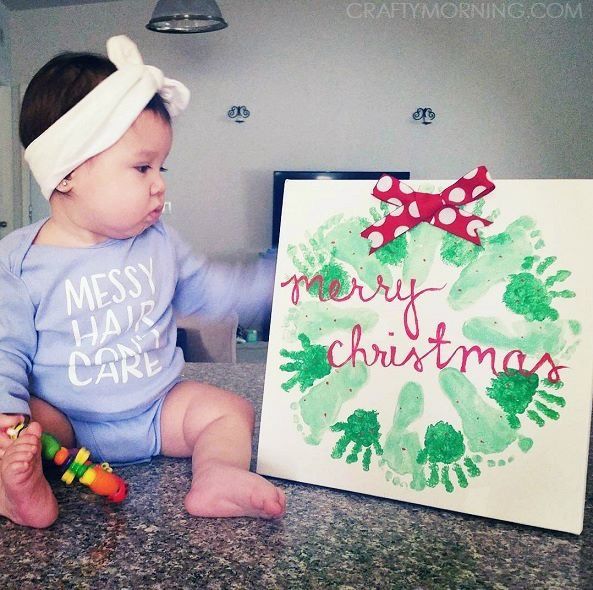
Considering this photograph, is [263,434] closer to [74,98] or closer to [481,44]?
[74,98]

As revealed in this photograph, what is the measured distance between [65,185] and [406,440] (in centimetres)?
41

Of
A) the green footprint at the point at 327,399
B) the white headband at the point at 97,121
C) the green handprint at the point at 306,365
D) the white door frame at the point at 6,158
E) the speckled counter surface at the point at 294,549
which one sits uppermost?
the white door frame at the point at 6,158

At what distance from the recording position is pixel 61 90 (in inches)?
25.6

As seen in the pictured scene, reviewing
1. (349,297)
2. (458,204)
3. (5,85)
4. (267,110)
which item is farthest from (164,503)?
(5,85)

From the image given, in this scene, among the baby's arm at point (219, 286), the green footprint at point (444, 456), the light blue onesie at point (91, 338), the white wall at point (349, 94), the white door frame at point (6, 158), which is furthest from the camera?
the white door frame at point (6, 158)

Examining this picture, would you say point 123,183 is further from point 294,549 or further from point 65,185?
point 294,549

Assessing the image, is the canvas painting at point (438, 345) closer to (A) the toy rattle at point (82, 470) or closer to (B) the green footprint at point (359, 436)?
(B) the green footprint at point (359, 436)

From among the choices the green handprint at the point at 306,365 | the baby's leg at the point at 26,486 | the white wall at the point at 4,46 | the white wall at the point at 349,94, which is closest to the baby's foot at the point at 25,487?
the baby's leg at the point at 26,486

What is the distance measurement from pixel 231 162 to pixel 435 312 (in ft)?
16.4

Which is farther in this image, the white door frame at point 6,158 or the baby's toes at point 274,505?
the white door frame at point 6,158

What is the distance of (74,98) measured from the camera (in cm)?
65

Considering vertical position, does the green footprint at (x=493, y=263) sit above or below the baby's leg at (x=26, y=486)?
above

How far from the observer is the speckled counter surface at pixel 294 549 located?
0.43 meters

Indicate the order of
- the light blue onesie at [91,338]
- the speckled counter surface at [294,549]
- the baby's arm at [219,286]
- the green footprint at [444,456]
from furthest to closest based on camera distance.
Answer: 1. the baby's arm at [219,286]
2. the light blue onesie at [91,338]
3. the green footprint at [444,456]
4. the speckled counter surface at [294,549]
